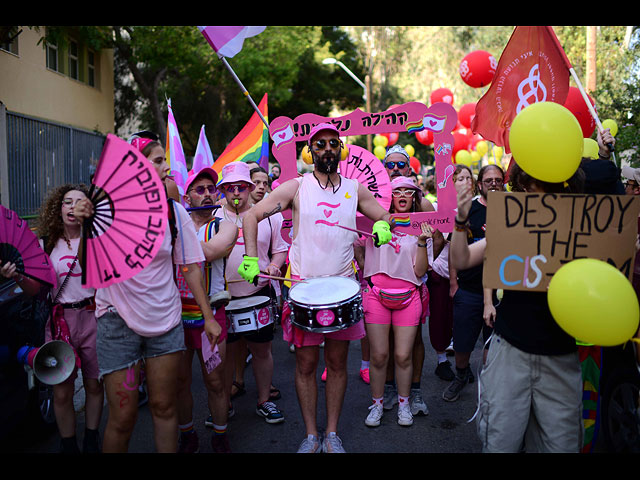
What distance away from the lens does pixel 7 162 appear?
35.9 ft

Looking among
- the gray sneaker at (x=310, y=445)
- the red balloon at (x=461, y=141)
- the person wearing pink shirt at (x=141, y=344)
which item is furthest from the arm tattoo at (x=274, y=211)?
the red balloon at (x=461, y=141)

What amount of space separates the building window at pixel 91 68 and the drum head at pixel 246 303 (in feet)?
53.2

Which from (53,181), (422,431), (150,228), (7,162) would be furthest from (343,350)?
(53,181)

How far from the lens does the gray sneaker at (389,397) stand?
4.81m

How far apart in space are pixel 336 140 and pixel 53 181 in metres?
11.7

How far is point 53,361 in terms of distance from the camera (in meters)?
3.51

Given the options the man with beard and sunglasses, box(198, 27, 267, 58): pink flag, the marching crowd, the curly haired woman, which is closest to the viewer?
the marching crowd

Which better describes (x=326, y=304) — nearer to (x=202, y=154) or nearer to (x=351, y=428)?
(x=351, y=428)

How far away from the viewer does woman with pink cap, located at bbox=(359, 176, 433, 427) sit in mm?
4445

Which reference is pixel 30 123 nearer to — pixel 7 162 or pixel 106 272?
pixel 7 162

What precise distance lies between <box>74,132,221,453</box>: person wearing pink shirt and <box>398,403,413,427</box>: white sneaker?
1988 mm

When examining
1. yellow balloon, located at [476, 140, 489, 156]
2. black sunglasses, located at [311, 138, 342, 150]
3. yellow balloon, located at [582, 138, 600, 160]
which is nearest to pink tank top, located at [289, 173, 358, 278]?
black sunglasses, located at [311, 138, 342, 150]

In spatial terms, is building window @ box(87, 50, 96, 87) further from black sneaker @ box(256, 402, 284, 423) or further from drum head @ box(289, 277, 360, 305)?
drum head @ box(289, 277, 360, 305)

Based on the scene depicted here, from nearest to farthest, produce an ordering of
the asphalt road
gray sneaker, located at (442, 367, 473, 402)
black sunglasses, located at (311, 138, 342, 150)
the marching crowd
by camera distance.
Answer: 1. the marching crowd
2. black sunglasses, located at (311, 138, 342, 150)
3. the asphalt road
4. gray sneaker, located at (442, 367, 473, 402)
